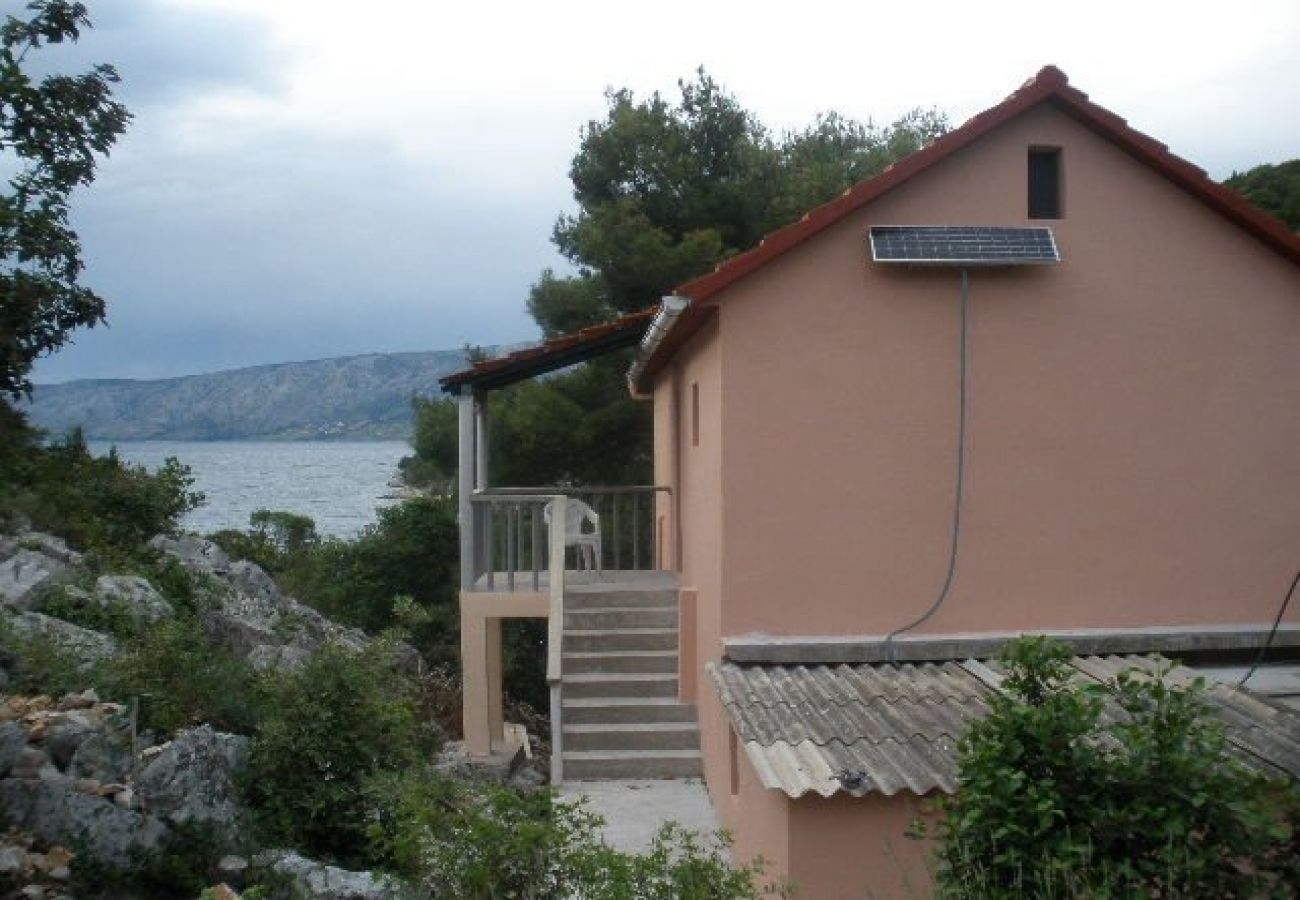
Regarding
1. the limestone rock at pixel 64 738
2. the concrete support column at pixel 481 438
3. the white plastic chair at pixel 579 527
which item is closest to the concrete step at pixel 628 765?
the white plastic chair at pixel 579 527

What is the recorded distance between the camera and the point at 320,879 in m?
7.15

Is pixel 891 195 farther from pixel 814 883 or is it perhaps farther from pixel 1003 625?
pixel 814 883

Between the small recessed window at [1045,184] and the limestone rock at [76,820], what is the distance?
7.50 m

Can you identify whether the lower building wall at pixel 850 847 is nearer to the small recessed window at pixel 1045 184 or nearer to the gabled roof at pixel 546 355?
the small recessed window at pixel 1045 184

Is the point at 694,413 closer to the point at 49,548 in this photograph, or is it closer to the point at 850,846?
the point at 850,846

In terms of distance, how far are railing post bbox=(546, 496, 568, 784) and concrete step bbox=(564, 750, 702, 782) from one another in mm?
112

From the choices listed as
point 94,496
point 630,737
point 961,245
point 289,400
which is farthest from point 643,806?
point 289,400

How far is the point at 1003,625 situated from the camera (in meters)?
9.72

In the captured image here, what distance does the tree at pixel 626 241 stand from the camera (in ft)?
74.3

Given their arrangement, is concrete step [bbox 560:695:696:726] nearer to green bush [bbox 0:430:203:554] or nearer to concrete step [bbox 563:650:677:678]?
concrete step [bbox 563:650:677:678]

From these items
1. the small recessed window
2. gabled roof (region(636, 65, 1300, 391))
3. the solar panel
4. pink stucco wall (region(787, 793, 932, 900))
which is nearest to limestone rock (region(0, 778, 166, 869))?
pink stucco wall (region(787, 793, 932, 900))

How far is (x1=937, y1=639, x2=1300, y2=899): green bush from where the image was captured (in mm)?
4828

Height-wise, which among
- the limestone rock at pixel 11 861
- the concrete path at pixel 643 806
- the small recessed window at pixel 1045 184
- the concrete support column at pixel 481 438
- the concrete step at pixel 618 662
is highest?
the small recessed window at pixel 1045 184

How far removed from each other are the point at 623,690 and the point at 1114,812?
7.15m
